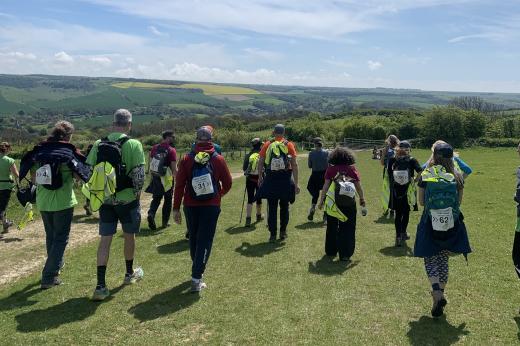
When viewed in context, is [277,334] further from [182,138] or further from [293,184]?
[182,138]

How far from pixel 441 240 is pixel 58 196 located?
5339 mm

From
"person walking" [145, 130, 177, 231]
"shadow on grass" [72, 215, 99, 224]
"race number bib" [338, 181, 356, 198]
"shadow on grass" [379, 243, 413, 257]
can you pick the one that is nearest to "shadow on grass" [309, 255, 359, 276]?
"shadow on grass" [379, 243, 413, 257]

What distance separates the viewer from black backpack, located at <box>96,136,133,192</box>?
605 centimetres

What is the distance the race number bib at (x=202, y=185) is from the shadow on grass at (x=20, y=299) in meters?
2.66

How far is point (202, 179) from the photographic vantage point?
6.23 m

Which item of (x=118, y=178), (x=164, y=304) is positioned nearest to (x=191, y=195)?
(x=118, y=178)

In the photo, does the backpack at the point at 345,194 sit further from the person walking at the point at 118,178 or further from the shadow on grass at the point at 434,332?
the person walking at the point at 118,178

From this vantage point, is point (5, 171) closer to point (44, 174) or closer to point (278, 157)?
point (44, 174)

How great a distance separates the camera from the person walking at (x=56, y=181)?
6.54 m

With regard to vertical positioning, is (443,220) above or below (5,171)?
above

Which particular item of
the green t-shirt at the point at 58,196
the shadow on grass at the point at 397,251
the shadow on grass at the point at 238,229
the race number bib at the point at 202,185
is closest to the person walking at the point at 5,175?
the green t-shirt at the point at 58,196

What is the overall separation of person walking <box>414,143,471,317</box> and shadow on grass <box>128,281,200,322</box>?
308 centimetres

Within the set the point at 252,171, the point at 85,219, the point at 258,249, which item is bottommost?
the point at 85,219

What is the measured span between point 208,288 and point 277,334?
70.3 inches
